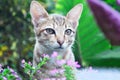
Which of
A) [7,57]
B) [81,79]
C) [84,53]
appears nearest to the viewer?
[81,79]

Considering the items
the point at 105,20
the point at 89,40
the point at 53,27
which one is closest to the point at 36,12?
the point at 53,27

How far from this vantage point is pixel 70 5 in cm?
343

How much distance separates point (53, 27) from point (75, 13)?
0.18 metres

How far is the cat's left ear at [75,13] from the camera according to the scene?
6.14 feet

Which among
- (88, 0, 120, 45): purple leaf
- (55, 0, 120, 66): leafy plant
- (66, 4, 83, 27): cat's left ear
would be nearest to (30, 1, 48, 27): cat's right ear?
(66, 4, 83, 27): cat's left ear

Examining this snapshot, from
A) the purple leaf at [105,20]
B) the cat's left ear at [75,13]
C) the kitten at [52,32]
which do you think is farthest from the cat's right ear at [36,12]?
the purple leaf at [105,20]

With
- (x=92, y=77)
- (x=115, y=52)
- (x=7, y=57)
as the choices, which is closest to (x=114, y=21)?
(x=92, y=77)

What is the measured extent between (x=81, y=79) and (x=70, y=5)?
1.53 m

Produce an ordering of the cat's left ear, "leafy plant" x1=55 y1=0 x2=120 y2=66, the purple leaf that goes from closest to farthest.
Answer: the purple leaf
the cat's left ear
"leafy plant" x1=55 y1=0 x2=120 y2=66

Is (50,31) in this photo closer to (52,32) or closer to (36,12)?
(52,32)

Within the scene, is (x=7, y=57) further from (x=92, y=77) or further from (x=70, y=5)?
(x=92, y=77)

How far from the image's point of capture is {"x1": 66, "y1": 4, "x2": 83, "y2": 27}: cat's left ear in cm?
187

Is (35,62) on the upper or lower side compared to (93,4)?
upper

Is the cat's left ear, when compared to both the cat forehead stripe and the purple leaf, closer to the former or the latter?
the cat forehead stripe
